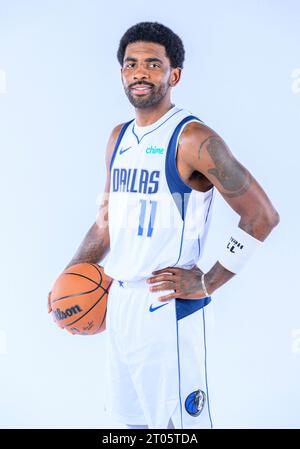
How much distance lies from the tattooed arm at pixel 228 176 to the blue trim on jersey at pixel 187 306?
14.4 inches

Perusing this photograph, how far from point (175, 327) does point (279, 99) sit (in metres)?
1.61

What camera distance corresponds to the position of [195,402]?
258 cm

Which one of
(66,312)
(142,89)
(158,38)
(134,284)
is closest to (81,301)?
(66,312)

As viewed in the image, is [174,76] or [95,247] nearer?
[174,76]

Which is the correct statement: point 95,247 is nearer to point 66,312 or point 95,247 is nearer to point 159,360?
point 66,312

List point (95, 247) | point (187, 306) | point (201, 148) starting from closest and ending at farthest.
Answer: point (201, 148) → point (187, 306) → point (95, 247)

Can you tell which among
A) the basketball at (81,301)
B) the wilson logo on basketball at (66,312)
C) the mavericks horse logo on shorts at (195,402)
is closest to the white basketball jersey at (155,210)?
the basketball at (81,301)

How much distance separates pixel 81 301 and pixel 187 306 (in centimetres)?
45

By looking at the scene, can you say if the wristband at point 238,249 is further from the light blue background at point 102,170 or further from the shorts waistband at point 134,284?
the light blue background at point 102,170

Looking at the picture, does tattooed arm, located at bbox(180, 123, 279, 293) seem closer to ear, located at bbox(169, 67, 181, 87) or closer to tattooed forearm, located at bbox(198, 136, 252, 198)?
tattooed forearm, located at bbox(198, 136, 252, 198)

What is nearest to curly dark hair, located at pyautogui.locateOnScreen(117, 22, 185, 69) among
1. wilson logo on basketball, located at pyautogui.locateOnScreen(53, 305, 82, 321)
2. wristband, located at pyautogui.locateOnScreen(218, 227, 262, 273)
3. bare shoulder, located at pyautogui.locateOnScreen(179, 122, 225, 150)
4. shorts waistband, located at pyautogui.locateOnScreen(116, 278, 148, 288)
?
bare shoulder, located at pyautogui.locateOnScreen(179, 122, 225, 150)

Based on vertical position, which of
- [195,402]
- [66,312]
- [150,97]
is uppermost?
[150,97]

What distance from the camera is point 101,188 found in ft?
12.3
